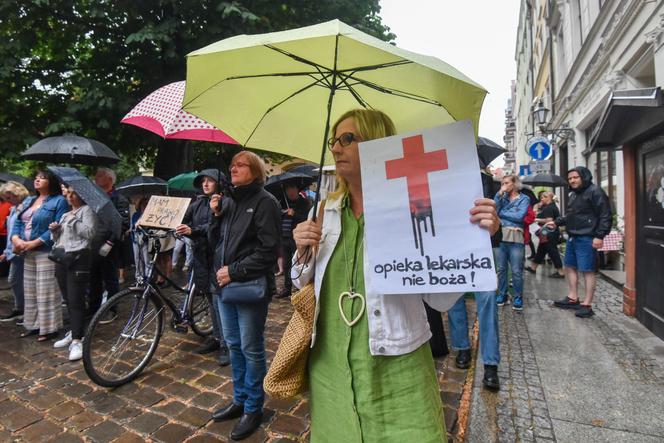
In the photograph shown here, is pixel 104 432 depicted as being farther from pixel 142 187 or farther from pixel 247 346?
pixel 142 187

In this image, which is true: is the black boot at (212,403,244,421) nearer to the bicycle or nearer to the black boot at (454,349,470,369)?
the bicycle

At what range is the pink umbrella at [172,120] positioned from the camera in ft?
12.4

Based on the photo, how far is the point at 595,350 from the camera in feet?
13.6

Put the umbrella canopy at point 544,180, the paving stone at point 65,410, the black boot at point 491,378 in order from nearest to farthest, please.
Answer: the paving stone at point 65,410
the black boot at point 491,378
the umbrella canopy at point 544,180

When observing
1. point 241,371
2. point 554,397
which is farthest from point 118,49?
point 554,397

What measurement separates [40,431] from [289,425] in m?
1.79

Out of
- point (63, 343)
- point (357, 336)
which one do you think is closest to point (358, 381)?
point (357, 336)

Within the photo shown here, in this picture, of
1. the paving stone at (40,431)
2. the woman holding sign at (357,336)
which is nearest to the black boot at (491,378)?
the woman holding sign at (357,336)

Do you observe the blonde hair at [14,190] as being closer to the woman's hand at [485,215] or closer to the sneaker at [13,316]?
the sneaker at [13,316]

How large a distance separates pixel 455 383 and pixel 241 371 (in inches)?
73.2

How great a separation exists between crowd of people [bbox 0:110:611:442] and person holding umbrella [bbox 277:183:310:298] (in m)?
1.99

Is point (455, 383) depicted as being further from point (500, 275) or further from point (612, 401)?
point (500, 275)

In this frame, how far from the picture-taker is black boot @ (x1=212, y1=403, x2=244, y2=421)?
292cm

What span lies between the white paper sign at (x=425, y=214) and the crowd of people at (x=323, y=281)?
0.29 ft
